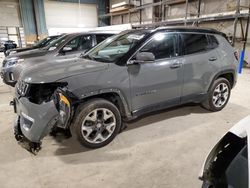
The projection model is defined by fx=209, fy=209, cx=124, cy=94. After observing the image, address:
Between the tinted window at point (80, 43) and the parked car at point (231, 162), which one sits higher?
the tinted window at point (80, 43)

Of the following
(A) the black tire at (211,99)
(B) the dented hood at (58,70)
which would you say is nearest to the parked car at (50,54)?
(B) the dented hood at (58,70)

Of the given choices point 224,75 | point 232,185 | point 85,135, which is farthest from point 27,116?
point 224,75

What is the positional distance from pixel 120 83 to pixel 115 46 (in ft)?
3.11

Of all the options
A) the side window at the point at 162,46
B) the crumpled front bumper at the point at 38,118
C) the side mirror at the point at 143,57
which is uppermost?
the side window at the point at 162,46

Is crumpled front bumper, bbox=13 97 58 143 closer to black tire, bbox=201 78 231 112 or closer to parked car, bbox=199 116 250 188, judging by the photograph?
parked car, bbox=199 116 250 188

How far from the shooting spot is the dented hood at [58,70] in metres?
2.42

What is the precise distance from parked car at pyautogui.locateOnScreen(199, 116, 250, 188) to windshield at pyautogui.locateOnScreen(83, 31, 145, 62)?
1931 mm

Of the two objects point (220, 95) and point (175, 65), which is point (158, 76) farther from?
point (220, 95)

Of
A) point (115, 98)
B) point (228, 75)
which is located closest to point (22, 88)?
point (115, 98)

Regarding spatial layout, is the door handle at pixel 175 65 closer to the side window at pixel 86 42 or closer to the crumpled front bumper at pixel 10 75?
the side window at pixel 86 42

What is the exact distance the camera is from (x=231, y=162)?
1.22 metres

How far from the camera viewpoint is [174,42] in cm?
312

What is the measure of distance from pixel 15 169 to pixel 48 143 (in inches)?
22.1

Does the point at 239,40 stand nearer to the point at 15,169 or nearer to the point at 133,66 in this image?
the point at 133,66
